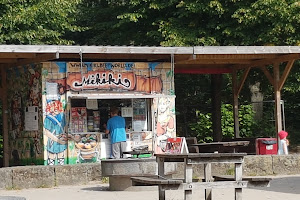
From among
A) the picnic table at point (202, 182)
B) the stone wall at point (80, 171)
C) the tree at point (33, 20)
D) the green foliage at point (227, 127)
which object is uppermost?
the tree at point (33, 20)

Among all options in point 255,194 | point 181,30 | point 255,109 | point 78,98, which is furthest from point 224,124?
point 255,194

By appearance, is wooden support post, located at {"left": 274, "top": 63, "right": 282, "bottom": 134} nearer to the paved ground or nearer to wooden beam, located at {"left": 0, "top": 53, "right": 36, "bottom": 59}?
the paved ground

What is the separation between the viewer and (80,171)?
18.1m

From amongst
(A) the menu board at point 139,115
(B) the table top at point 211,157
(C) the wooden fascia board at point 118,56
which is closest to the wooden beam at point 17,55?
(C) the wooden fascia board at point 118,56

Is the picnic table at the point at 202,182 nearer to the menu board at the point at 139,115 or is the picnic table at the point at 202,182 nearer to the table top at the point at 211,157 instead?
the table top at the point at 211,157

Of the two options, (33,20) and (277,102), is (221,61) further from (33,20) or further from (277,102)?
(33,20)

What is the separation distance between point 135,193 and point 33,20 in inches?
492

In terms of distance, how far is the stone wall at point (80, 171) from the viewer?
57.2 ft

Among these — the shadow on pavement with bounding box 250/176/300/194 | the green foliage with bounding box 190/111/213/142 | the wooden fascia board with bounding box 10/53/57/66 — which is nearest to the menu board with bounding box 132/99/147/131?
the wooden fascia board with bounding box 10/53/57/66

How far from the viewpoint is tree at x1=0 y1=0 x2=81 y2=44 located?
26547 mm

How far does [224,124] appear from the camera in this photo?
32812 mm

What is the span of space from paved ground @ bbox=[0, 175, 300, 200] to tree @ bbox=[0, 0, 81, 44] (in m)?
10.3

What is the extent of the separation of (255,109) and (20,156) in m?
14.7

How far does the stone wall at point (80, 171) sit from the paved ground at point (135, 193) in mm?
317
